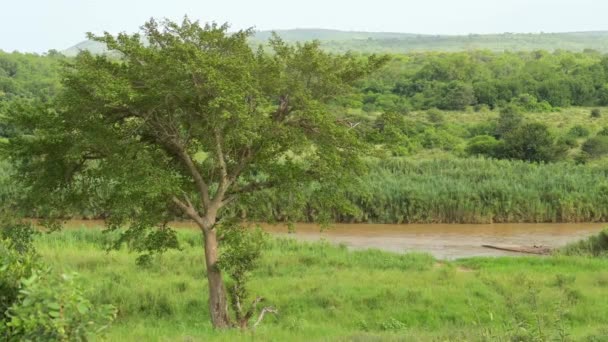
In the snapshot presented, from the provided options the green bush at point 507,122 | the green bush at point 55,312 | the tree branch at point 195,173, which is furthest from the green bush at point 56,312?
the green bush at point 507,122

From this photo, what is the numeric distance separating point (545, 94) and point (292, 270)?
4434 centimetres

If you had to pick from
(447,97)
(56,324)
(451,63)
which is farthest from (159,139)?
(451,63)

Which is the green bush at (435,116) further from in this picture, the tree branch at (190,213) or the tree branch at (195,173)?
the tree branch at (190,213)

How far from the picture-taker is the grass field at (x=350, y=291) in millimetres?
12000

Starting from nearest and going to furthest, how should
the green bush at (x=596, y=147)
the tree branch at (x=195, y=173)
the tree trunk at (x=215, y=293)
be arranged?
the tree trunk at (x=215, y=293)
the tree branch at (x=195, y=173)
the green bush at (x=596, y=147)

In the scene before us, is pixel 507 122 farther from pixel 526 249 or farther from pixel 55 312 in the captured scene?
pixel 55 312

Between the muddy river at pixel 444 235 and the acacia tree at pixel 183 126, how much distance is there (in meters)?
10.4

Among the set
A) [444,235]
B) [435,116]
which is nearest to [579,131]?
[435,116]

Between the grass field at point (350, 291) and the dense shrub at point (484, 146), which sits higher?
the dense shrub at point (484, 146)

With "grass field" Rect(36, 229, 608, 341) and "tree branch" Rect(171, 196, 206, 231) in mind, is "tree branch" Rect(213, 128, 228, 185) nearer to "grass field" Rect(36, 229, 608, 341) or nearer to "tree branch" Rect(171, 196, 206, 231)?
"tree branch" Rect(171, 196, 206, 231)

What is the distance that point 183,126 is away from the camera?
1219 cm

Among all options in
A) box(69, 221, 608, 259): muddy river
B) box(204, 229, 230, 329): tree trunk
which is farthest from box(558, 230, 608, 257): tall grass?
box(204, 229, 230, 329): tree trunk

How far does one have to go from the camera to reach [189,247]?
20.0 meters

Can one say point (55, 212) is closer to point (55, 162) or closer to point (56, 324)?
point (55, 162)
